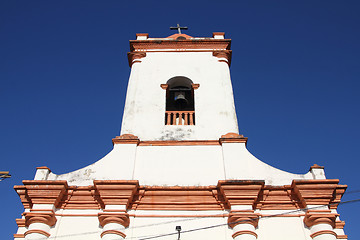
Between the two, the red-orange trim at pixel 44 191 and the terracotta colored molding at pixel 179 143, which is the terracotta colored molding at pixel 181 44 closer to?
the terracotta colored molding at pixel 179 143

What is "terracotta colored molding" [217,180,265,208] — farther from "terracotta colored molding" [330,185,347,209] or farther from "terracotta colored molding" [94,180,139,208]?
"terracotta colored molding" [94,180,139,208]

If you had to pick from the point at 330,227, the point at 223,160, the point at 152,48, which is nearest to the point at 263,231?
the point at 330,227

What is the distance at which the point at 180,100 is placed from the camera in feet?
33.8

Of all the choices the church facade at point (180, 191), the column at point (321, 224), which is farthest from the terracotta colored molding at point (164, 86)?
the column at point (321, 224)

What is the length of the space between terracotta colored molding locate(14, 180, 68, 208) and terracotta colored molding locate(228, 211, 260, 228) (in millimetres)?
3388

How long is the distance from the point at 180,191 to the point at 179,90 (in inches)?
155

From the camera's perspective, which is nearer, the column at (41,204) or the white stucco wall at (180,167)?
the column at (41,204)

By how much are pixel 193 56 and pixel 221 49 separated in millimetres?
910

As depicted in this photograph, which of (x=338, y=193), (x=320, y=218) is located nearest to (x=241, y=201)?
(x=320, y=218)

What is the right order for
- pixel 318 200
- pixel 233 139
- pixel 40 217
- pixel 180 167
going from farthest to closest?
pixel 233 139 → pixel 180 167 → pixel 318 200 → pixel 40 217

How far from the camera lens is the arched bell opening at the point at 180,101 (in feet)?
31.6

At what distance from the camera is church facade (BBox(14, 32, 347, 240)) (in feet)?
22.9

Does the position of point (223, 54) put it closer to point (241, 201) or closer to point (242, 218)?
point (241, 201)

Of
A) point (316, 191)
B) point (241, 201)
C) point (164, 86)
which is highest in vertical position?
point (164, 86)
